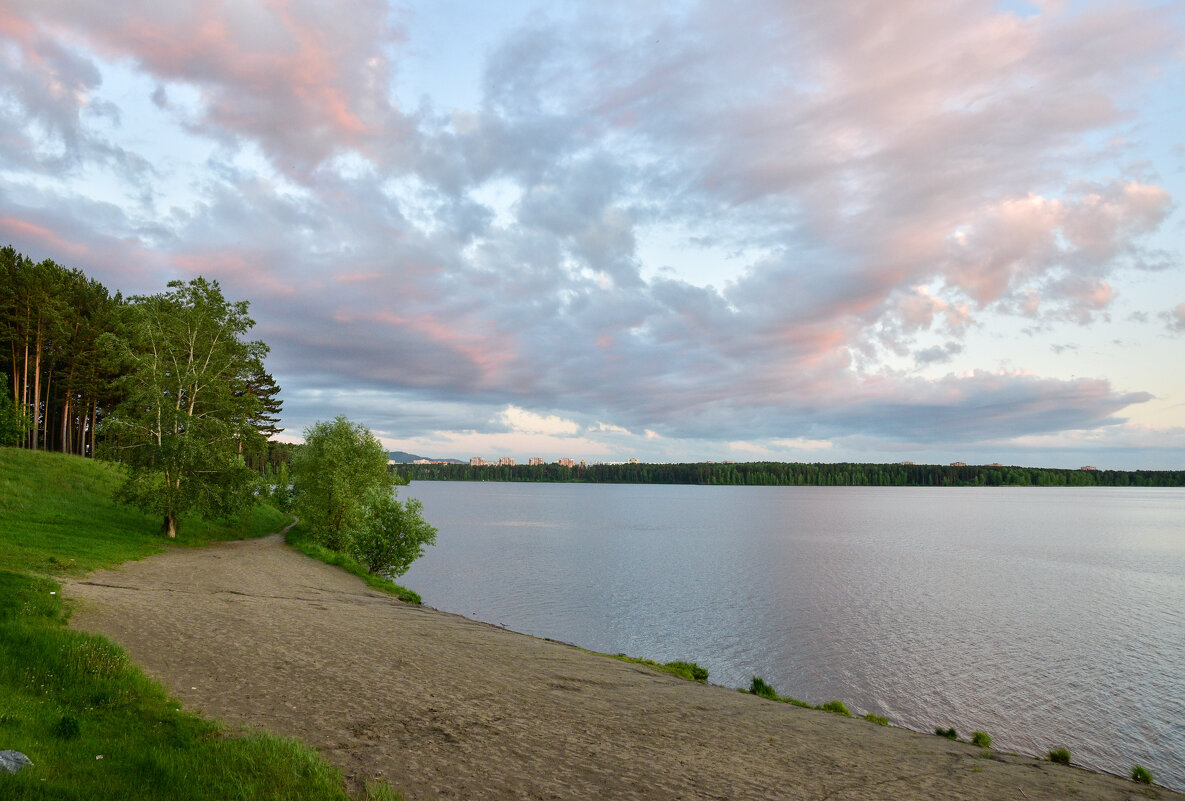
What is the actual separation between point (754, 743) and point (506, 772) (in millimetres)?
7832

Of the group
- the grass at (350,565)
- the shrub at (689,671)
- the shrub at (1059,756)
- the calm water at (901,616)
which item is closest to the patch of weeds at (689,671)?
the shrub at (689,671)

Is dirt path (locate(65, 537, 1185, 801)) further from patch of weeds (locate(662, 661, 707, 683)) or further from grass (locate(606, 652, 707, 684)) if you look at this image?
patch of weeds (locate(662, 661, 707, 683))

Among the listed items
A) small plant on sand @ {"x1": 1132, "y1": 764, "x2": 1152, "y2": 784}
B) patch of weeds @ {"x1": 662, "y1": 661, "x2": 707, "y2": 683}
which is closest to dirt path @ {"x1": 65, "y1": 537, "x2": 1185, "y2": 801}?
small plant on sand @ {"x1": 1132, "y1": 764, "x2": 1152, "y2": 784}

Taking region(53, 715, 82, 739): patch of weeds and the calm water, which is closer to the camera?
region(53, 715, 82, 739): patch of weeds

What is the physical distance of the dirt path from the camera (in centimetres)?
1326

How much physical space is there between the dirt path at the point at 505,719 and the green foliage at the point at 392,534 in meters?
21.4

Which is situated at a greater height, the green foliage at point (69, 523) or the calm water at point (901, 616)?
the green foliage at point (69, 523)

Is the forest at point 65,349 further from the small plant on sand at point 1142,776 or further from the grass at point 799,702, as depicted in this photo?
the small plant on sand at point 1142,776

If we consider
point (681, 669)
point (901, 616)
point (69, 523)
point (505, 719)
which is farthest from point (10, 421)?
point (901, 616)

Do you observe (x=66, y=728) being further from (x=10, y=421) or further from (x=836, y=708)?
(x=10, y=421)

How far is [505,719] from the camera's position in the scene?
16422 millimetres

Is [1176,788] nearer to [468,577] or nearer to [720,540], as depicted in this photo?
[468,577]

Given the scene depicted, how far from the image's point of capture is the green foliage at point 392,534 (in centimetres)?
4994

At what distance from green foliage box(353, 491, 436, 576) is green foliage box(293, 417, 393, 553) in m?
6.22
